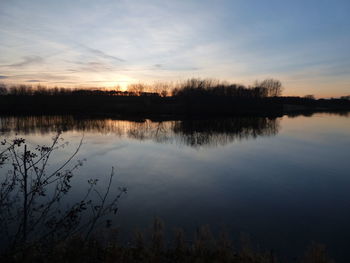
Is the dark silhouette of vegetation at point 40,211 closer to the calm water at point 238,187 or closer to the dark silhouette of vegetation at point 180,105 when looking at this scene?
the calm water at point 238,187

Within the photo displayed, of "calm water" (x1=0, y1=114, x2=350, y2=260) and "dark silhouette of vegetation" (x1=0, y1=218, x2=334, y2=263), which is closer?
"dark silhouette of vegetation" (x1=0, y1=218, x2=334, y2=263)

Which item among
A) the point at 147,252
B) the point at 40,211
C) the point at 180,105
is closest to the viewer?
the point at 147,252

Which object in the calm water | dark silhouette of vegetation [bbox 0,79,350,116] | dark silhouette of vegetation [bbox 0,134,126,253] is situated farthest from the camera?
dark silhouette of vegetation [bbox 0,79,350,116]

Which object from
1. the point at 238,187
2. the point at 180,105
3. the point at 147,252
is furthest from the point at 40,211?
the point at 180,105

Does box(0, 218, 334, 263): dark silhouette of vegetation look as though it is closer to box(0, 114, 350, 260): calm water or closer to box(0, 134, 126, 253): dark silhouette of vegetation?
box(0, 134, 126, 253): dark silhouette of vegetation

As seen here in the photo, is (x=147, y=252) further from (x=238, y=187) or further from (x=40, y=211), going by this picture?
(x=238, y=187)

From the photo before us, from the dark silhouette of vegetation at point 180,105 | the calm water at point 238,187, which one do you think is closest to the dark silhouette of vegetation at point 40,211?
the calm water at point 238,187

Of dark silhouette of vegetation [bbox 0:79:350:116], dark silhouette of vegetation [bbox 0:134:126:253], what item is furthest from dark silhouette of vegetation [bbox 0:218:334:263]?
dark silhouette of vegetation [bbox 0:79:350:116]

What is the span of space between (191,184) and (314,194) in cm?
533

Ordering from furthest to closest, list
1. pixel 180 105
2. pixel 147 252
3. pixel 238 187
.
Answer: pixel 180 105 → pixel 238 187 → pixel 147 252

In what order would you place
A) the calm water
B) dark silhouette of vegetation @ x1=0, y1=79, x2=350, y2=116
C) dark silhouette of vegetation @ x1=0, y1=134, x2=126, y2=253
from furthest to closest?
dark silhouette of vegetation @ x1=0, y1=79, x2=350, y2=116
the calm water
dark silhouette of vegetation @ x1=0, y1=134, x2=126, y2=253

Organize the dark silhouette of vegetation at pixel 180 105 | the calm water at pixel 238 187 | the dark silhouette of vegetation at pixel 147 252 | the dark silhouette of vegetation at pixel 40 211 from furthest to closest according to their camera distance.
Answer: the dark silhouette of vegetation at pixel 180 105 → the calm water at pixel 238 187 → the dark silhouette of vegetation at pixel 147 252 → the dark silhouette of vegetation at pixel 40 211

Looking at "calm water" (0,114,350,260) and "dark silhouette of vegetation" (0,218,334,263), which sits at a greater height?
"dark silhouette of vegetation" (0,218,334,263)

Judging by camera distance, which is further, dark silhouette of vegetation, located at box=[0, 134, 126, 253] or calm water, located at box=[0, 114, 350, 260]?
calm water, located at box=[0, 114, 350, 260]
